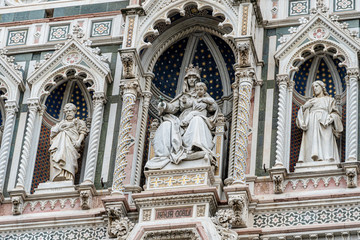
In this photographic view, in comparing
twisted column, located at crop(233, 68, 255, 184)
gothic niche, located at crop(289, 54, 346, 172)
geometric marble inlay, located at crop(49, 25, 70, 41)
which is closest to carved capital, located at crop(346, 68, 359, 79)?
gothic niche, located at crop(289, 54, 346, 172)

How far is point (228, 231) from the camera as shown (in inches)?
813

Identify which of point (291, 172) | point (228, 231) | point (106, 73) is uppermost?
point (106, 73)

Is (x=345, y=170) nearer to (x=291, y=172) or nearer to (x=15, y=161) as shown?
(x=291, y=172)

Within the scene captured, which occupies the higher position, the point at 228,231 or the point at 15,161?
the point at 15,161

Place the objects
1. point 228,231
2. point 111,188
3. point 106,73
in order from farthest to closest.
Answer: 1. point 106,73
2. point 111,188
3. point 228,231

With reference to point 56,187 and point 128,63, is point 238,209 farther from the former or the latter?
point 128,63

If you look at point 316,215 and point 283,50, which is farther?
point 283,50

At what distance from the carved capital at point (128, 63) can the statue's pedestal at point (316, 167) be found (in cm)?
337

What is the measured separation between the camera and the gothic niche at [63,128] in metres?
22.8

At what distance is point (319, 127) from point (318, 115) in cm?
23

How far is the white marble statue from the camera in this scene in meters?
21.8

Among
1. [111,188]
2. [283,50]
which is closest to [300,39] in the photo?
[283,50]

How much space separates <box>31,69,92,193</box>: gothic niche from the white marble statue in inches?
61.8

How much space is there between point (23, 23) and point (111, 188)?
441cm
